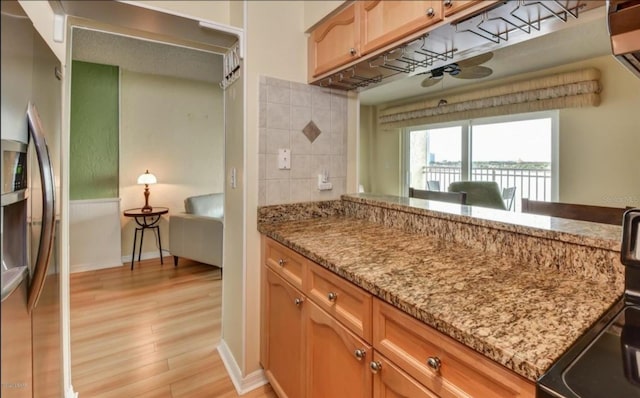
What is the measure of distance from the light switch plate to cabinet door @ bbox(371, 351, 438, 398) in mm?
1104

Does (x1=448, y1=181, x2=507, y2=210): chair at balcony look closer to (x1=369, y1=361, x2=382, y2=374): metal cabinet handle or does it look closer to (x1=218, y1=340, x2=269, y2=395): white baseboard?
(x1=218, y1=340, x2=269, y2=395): white baseboard

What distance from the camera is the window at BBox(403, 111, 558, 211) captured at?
10.7 ft

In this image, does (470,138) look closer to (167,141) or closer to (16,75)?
(167,141)

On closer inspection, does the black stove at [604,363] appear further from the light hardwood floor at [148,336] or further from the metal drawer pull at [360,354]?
the light hardwood floor at [148,336]

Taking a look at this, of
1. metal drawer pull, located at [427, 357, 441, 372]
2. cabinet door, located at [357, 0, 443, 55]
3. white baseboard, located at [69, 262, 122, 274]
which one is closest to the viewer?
metal drawer pull, located at [427, 357, 441, 372]

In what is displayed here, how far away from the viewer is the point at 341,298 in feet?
3.51

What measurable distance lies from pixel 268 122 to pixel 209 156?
3.03 meters

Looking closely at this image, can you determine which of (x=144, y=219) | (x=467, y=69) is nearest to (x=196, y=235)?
(x=144, y=219)

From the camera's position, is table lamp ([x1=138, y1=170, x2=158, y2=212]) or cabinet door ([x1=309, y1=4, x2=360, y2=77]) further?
table lamp ([x1=138, y1=170, x2=158, y2=212])

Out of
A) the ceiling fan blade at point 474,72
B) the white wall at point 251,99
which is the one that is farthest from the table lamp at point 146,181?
the ceiling fan blade at point 474,72

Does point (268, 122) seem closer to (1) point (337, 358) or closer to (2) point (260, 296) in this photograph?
(2) point (260, 296)

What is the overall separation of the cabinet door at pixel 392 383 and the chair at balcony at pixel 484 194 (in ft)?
9.53

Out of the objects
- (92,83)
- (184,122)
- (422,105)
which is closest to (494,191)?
(422,105)

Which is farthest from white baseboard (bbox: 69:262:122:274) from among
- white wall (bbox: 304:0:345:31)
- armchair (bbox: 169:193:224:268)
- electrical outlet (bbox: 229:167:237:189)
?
white wall (bbox: 304:0:345:31)
